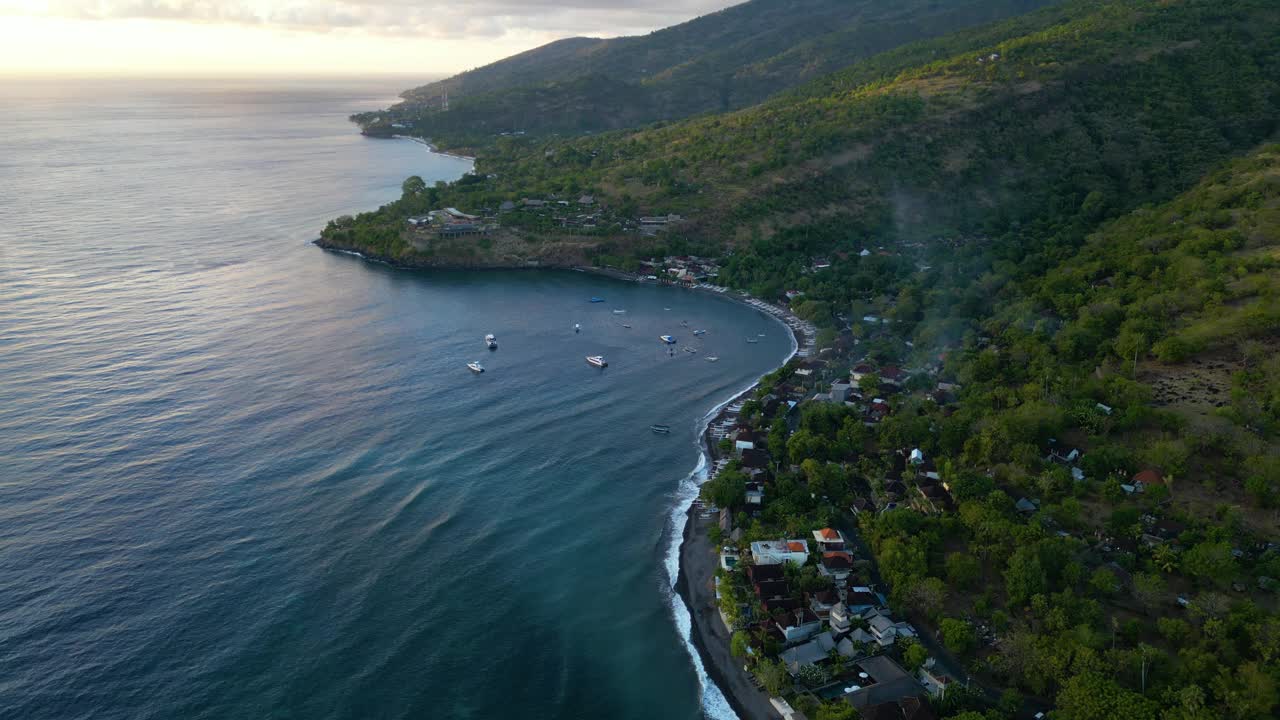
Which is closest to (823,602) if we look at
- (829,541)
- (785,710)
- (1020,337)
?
(829,541)

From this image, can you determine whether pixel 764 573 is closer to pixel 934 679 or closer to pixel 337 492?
pixel 934 679

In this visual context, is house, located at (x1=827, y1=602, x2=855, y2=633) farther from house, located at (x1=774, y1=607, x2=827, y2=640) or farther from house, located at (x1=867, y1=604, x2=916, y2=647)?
house, located at (x1=867, y1=604, x2=916, y2=647)

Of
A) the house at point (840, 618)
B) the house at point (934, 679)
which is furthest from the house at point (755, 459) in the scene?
the house at point (934, 679)

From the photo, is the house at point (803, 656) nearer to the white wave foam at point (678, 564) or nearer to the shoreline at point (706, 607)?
the shoreline at point (706, 607)

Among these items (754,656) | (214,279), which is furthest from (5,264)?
(754,656)

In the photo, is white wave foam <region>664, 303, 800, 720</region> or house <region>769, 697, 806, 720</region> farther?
white wave foam <region>664, 303, 800, 720</region>

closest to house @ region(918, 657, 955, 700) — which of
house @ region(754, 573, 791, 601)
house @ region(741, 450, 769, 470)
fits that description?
house @ region(754, 573, 791, 601)

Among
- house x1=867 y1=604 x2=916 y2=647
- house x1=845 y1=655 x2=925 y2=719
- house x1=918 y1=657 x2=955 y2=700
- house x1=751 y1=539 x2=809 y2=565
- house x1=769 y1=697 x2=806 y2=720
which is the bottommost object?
house x1=769 y1=697 x2=806 y2=720

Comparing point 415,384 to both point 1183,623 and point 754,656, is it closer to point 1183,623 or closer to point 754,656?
point 754,656
